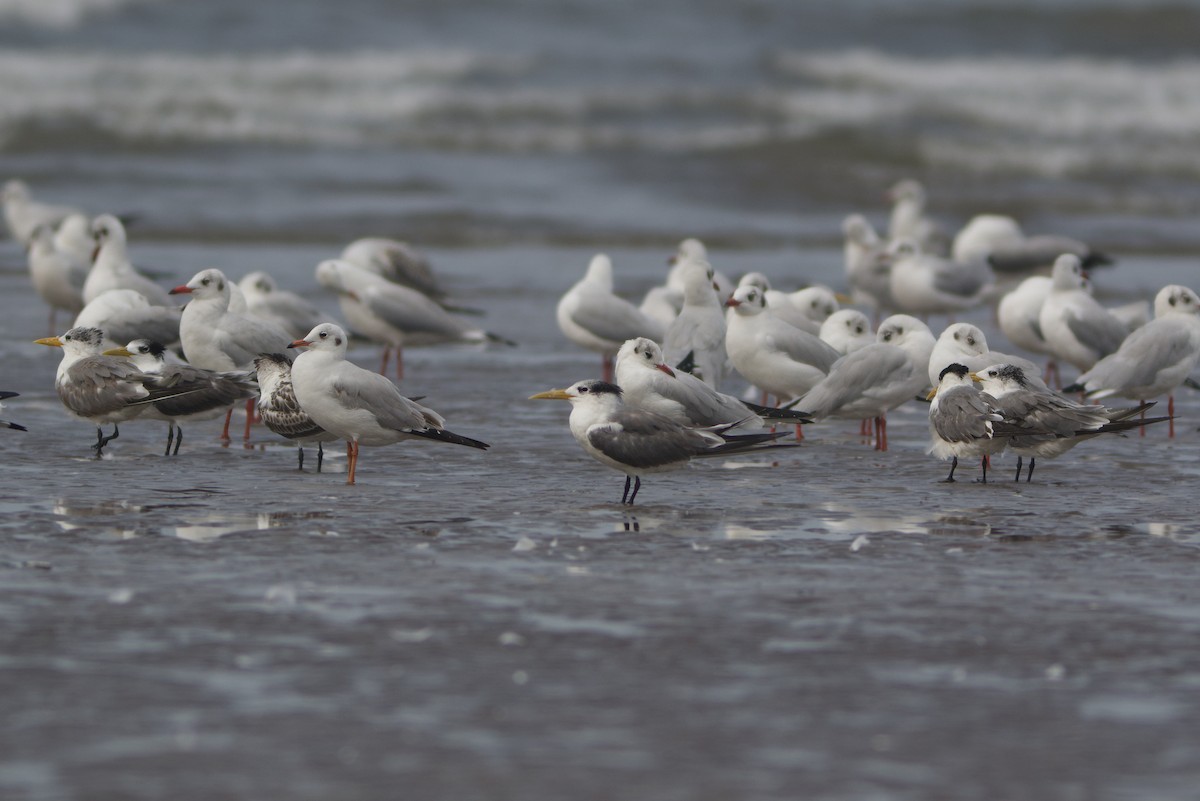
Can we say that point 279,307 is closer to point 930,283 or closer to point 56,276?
point 56,276

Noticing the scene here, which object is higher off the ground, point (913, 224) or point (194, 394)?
point (913, 224)

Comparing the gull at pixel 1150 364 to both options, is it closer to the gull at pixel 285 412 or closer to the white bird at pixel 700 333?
the white bird at pixel 700 333

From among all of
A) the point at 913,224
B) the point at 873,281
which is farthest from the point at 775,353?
the point at 913,224

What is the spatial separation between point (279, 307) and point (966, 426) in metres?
5.77

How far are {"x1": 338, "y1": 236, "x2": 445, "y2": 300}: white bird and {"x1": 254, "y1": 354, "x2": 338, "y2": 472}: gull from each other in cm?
600

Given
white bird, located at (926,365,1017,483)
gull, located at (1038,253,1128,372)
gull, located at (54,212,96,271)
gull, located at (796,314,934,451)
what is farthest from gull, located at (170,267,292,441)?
gull, located at (54,212,96,271)

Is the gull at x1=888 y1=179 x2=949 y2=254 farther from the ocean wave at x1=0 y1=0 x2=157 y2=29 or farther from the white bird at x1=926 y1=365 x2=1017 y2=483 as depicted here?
the ocean wave at x1=0 y1=0 x2=157 y2=29

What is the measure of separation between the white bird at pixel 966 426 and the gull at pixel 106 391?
3.75 meters

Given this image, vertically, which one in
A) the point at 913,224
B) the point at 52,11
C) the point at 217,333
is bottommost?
the point at 217,333

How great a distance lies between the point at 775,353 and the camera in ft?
35.1

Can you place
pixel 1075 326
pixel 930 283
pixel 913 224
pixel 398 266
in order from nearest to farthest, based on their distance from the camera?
pixel 1075 326, pixel 398 266, pixel 930 283, pixel 913 224

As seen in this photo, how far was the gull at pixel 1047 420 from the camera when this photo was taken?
8734mm

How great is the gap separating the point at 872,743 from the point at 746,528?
2.85 metres

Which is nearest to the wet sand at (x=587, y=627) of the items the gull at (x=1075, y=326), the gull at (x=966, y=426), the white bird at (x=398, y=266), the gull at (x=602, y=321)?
the gull at (x=966, y=426)
